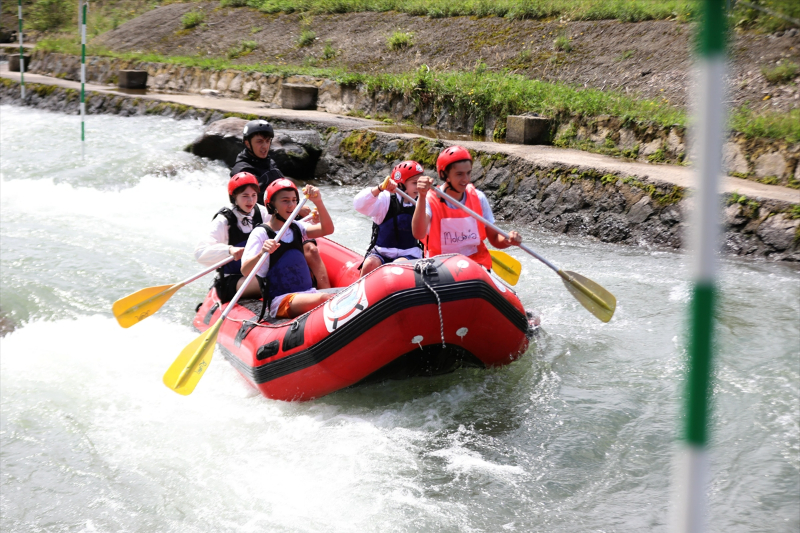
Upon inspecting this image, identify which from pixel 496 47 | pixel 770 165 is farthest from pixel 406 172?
pixel 496 47

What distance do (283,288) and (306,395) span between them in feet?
2.56

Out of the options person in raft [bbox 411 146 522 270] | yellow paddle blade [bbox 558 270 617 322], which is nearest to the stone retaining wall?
yellow paddle blade [bbox 558 270 617 322]

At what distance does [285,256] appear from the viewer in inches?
190

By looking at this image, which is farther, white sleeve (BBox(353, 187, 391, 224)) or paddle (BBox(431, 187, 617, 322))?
white sleeve (BBox(353, 187, 391, 224))

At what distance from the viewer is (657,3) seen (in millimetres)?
12594

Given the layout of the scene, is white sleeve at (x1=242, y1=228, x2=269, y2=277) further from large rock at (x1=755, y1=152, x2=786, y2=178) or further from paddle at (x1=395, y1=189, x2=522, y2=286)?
large rock at (x1=755, y1=152, x2=786, y2=178)

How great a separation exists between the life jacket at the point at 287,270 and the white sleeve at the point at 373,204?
1.61 ft

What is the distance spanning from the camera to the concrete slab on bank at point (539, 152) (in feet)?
25.0

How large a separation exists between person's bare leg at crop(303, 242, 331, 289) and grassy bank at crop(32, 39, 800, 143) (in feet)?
17.5

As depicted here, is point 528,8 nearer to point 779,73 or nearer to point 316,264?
point 779,73

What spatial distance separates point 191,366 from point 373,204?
168 cm

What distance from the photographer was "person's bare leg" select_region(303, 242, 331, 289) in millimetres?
5359

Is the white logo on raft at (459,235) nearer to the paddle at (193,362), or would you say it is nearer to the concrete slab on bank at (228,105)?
the paddle at (193,362)

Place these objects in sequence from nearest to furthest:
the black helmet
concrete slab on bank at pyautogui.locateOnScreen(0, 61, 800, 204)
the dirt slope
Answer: the black helmet → concrete slab on bank at pyautogui.locateOnScreen(0, 61, 800, 204) → the dirt slope
